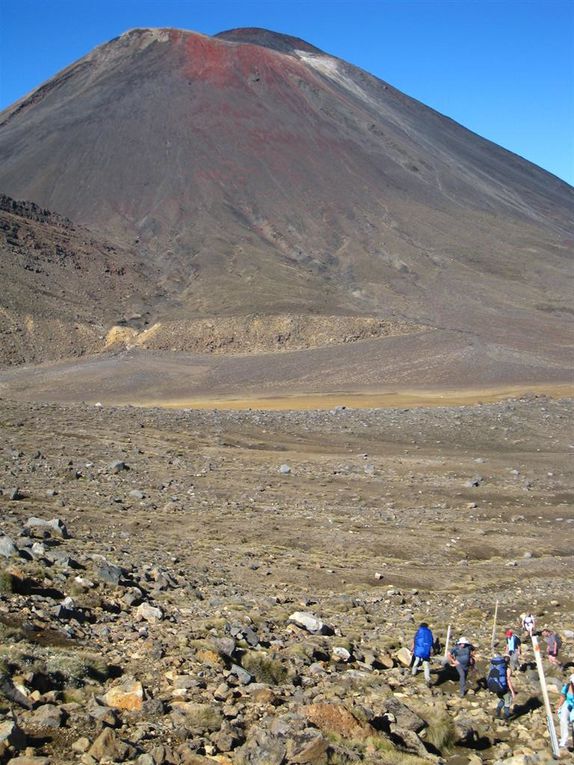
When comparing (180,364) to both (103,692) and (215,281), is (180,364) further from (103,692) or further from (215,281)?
(103,692)

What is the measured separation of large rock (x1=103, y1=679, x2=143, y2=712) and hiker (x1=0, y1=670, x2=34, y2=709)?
2.23 ft

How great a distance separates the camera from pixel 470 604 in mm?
12914

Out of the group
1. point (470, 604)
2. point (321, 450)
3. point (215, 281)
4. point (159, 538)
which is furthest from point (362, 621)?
point (215, 281)

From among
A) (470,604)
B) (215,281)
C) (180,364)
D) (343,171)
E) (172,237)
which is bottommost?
(470,604)

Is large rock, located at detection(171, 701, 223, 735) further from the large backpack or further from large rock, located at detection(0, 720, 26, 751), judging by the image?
the large backpack

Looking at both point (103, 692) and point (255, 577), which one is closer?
point (103, 692)

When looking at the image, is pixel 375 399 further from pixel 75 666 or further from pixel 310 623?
pixel 75 666

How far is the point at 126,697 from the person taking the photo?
737 centimetres

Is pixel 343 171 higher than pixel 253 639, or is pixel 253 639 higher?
pixel 343 171

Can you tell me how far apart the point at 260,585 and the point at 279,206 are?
90817 millimetres

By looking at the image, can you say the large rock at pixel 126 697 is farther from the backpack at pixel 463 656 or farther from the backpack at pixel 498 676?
the backpack at pixel 498 676

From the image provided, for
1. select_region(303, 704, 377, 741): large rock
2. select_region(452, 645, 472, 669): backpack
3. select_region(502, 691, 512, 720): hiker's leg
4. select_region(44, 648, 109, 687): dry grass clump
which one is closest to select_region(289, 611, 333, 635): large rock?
select_region(452, 645, 472, 669): backpack

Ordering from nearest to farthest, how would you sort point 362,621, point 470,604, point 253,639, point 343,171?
point 253,639, point 362,621, point 470,604, point 343,171

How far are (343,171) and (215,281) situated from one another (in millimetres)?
35499
